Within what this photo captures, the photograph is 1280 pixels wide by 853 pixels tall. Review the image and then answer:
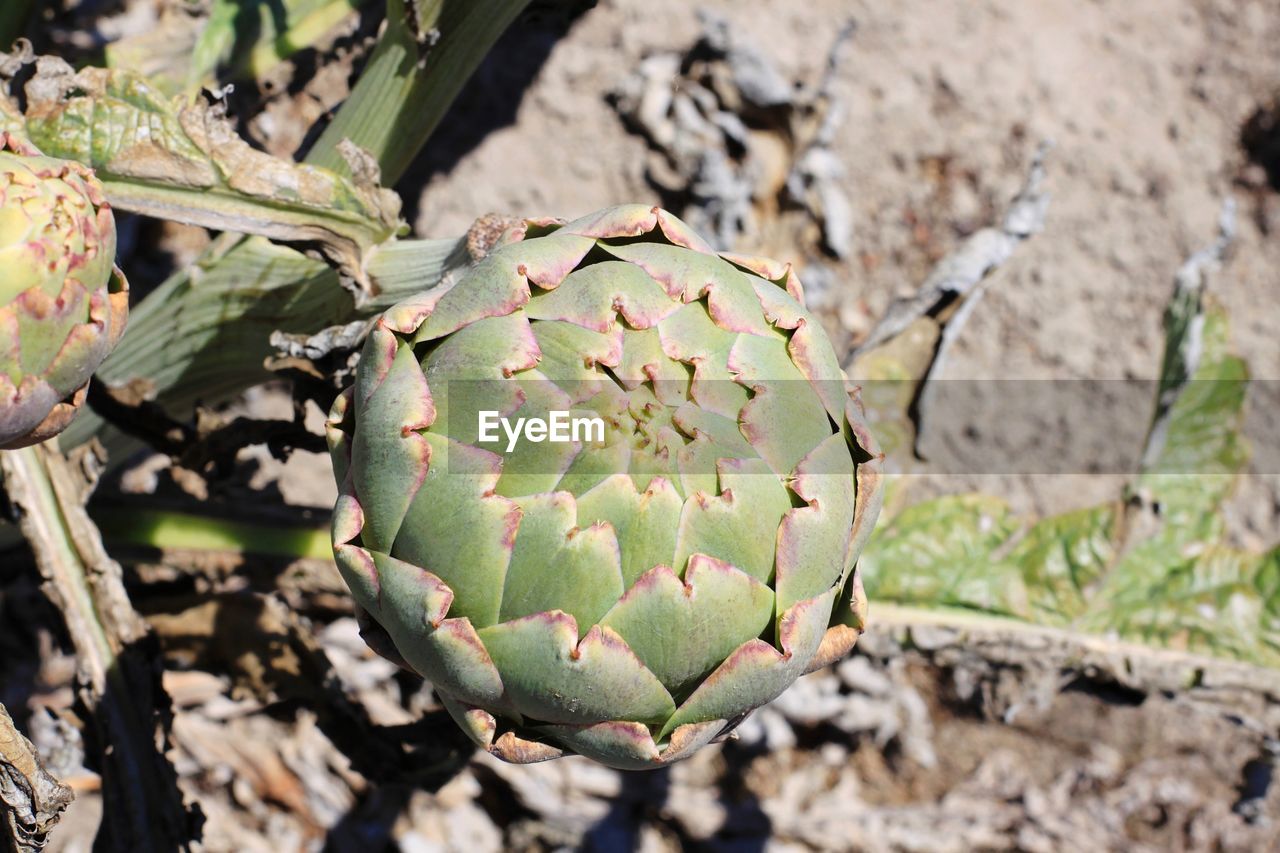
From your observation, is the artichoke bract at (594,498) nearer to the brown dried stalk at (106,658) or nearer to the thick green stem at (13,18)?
the brown dried stalk at (106,658)

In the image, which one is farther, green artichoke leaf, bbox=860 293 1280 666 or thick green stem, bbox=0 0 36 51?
green artichoke leaf, bbox=860 293 1280 666

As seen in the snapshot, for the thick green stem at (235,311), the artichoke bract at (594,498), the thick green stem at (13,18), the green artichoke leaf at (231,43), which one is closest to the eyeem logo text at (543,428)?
the artichoke bract at (594,498)

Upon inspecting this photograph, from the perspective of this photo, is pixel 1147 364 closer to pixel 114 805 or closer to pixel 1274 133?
pixel 1274 133

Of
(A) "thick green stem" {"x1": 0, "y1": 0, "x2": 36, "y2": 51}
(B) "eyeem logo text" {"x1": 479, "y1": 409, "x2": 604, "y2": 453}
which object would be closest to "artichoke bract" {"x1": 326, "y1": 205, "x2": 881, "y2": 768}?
(B) "eyeem logo text" {"x1": 479, "y1": 409, "x2": 604, "y2": 453}

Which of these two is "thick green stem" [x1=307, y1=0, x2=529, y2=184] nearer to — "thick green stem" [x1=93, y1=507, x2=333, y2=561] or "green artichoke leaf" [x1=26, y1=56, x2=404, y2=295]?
"green artichoke leaf" [x1=26, y1=56, x2=404, y2=295]

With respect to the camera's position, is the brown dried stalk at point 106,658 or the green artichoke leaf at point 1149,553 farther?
the green artichoke leaf at point 1149,553

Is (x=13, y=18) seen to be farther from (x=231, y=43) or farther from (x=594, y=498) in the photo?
(x=594, y=498)

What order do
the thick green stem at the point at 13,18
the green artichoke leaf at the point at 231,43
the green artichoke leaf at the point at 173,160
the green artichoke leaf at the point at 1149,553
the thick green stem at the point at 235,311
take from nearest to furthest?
1. the green artichoke leaf at the point at 173,160
2. the thick green stem at the point at 235,311
3. the thick green stem at the point at 13,18
4. the green artichoke leaf at the point at 231,43
5. the green artichoke leaf at the point at 1149,553

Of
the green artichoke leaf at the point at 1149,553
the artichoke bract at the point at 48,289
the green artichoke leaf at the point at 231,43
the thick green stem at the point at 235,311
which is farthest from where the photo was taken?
the green artichoke leaf at the point at 1149,553
